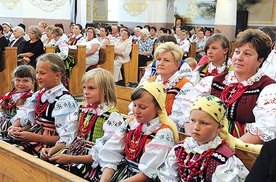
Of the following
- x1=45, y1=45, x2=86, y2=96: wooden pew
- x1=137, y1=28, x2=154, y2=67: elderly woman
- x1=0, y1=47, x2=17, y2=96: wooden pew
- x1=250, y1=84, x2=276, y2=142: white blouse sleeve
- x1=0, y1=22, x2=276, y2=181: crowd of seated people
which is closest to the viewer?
x1=0, y1=22, x2=276, y2=181: crowd of seated people

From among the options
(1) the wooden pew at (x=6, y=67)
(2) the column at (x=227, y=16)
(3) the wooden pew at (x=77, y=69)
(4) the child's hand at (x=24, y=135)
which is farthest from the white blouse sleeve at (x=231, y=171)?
(2) the column at (x=227, y=16)

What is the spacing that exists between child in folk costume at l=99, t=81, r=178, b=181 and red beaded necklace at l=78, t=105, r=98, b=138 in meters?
0.31

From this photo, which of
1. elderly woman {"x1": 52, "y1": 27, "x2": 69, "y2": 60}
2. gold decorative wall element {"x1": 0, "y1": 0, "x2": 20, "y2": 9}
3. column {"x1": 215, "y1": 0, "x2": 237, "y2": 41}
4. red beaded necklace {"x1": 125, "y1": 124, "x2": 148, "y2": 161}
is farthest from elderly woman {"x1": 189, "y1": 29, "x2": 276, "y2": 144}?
column {"x1": 215, "y1": 0, "x2": 237, "y2": 41}

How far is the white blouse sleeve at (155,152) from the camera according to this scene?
7.62 ft

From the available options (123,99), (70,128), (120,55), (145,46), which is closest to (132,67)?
(120,55)

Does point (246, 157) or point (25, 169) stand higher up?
point (246, 157)

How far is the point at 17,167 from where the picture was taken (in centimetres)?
227

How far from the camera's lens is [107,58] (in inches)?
319

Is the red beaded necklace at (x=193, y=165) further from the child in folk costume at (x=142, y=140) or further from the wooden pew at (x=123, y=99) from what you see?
the wooden pew at (x=123, y=99)

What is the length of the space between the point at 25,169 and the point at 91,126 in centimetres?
76

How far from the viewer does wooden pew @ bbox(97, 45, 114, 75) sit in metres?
8.09

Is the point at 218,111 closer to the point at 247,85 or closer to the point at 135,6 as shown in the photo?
the point at 247,85

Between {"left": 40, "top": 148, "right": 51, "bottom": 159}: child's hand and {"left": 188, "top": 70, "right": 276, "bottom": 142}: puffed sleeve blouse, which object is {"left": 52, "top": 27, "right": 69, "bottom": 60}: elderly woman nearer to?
{"left": 40, "top": 148, "right": 51, "bottom": 159}: child's hand

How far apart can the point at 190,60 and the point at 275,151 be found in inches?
153
